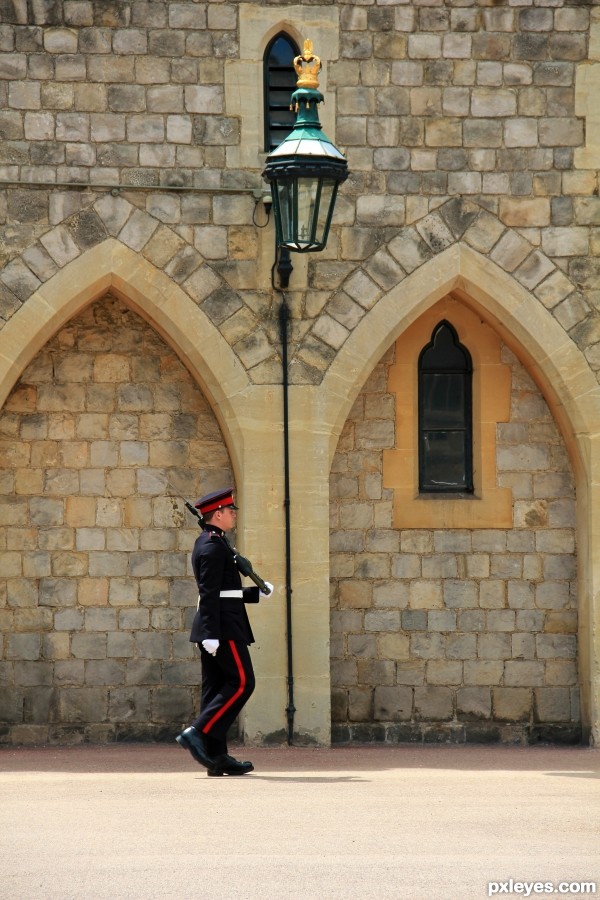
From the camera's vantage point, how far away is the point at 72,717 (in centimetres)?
1033

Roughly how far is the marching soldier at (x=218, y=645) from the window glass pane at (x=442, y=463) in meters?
2.34

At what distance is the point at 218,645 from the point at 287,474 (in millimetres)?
1905

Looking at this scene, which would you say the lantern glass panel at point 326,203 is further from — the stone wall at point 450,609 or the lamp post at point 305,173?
the stone wall at point 450,609

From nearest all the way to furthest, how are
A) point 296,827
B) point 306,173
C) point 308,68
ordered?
point 296,827 < point 306,173 < point 308,68

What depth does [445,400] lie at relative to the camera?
10.8 metres

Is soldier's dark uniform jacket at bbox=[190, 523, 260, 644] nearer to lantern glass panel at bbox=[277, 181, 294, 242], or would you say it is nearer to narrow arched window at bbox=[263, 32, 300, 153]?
lantern glass panel at bbox=[277, 181, 294, 242]

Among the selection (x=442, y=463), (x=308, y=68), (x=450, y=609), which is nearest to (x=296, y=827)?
(x=450, y=609)

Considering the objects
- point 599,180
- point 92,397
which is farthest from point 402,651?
point 599,180

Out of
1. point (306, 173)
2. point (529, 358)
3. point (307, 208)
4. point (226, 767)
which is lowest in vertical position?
point (226, 767)

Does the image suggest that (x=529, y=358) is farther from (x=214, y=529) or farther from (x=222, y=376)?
(x=214, y=529)

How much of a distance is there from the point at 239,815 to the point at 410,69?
5284 millimetres

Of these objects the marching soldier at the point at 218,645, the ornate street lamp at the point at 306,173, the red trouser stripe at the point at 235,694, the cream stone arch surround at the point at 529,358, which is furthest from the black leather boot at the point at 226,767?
the ornate street lamp at the point at 306,173

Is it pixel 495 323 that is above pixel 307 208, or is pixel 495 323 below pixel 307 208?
below

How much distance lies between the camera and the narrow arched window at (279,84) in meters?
10.4
